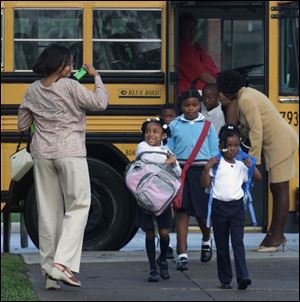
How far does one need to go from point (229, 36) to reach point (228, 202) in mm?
4614

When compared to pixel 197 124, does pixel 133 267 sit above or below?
below

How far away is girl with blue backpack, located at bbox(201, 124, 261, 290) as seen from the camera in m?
8.52

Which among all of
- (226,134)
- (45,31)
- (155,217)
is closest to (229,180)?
(226,134)

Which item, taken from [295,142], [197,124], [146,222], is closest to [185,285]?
[146,222]

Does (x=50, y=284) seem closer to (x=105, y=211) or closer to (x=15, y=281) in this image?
(x=15, y=281)

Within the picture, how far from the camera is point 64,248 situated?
8.38 metres

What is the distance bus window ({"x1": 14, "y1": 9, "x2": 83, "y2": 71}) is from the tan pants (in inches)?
94.3

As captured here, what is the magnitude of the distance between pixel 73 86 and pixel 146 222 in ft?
4.12

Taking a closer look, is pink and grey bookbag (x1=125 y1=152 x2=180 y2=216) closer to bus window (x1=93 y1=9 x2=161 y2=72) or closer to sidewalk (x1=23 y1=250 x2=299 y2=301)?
sidewalk (x1=23 y1=250 x2=299 y2=301)

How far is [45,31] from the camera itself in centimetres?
1074

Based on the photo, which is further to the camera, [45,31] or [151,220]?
[45,31]

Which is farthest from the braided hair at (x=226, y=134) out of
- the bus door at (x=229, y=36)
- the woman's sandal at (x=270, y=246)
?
the woman's sandal at (x=270, y=246)

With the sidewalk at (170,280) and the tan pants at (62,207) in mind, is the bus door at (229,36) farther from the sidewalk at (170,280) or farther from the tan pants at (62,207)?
the tan pants at (62,207)

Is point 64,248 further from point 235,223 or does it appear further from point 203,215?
point 203,215
